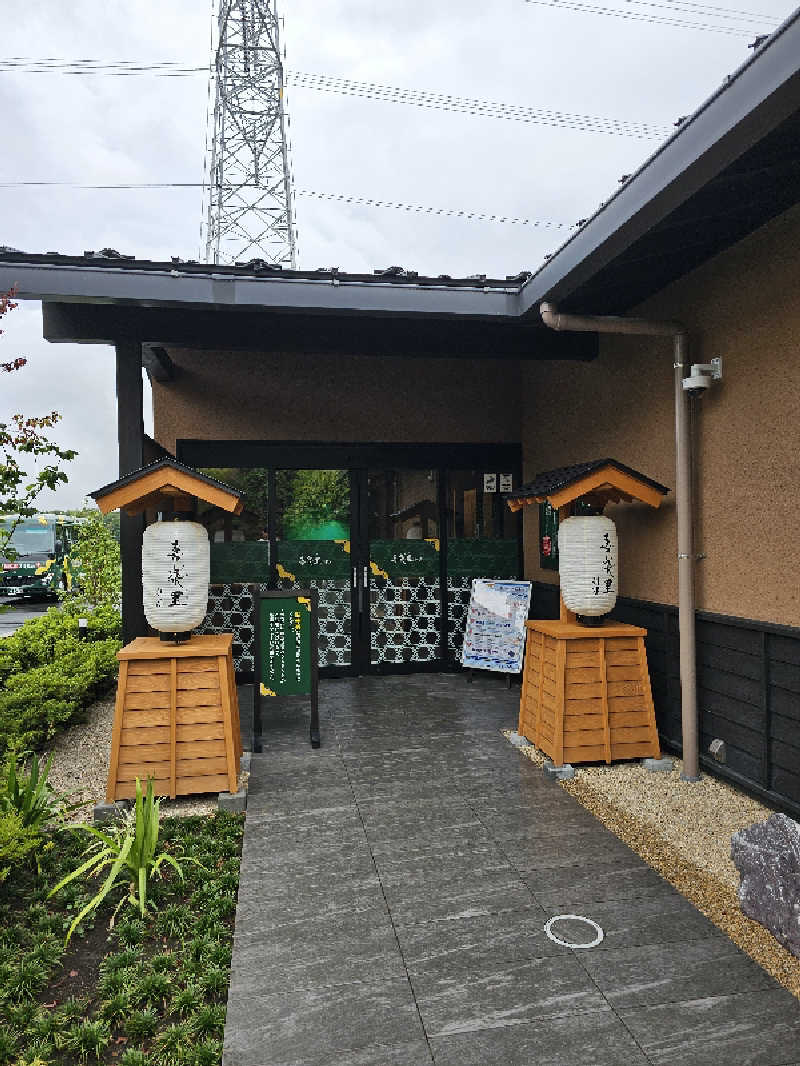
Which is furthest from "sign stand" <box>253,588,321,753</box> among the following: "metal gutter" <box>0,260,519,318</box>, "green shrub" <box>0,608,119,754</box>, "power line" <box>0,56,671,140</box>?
"power line" <box>0,56,671,140</box>

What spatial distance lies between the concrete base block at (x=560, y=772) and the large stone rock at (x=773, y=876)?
→ 60.8 inches

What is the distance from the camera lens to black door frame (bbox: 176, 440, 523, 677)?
22.9 feet

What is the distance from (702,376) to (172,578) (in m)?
3.34

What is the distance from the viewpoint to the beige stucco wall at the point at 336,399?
6934 mm

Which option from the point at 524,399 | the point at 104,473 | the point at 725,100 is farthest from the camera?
the point at 524,399

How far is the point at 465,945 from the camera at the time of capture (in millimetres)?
2631

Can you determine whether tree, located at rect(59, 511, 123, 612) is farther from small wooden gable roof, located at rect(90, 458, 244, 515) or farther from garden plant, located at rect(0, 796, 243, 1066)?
garden plant, located at rect(0, 796, 243, 1066)

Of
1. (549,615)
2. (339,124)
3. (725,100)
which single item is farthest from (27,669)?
Result: (339,124)

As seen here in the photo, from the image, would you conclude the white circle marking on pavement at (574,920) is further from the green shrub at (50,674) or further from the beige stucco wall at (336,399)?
the beige stucco wall at (336,399)

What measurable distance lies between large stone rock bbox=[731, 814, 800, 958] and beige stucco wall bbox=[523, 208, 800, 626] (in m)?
1.28

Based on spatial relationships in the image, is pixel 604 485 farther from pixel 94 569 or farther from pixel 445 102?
pixel 445 102

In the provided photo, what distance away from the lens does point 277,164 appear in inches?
984

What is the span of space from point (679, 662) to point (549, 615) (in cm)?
208

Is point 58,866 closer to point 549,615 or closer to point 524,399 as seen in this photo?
point 549,615
